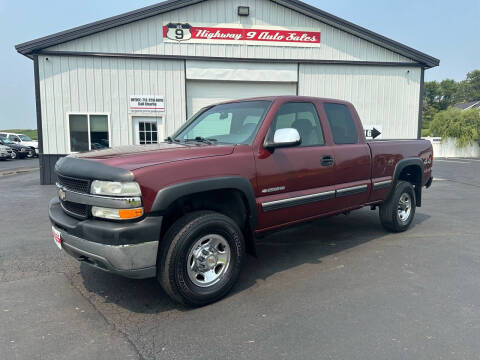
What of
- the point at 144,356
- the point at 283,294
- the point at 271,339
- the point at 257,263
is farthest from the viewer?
the point at 257,263

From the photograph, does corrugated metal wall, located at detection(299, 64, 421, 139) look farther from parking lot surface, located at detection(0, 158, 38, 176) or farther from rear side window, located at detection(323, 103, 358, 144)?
parking lot surface, located at detection(0, 158, 38, 176)

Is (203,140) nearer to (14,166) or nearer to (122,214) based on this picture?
(122,214)

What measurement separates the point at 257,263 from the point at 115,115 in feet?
31.8

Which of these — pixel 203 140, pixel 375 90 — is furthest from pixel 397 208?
pixel 375 90

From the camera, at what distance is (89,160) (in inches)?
125

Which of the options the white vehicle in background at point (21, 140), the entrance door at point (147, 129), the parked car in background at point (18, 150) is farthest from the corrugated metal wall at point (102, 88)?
the white vehicle in background at point (21, 140)

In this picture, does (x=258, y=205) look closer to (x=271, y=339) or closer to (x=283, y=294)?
(x=283, y=294)

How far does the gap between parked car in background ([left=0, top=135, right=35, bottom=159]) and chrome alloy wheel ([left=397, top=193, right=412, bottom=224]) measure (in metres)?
26.4

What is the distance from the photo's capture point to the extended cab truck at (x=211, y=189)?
2.91 m

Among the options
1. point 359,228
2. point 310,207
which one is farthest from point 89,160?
point 359,228

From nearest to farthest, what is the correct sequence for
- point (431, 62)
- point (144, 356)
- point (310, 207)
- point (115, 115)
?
1. point (144, 356)
2. point (310, 207)
3. point (115, 115)
4. point (431, 62)

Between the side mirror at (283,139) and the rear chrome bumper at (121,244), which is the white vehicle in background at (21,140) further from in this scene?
the side mirror at (283,139)

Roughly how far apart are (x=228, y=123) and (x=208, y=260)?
1.63 m

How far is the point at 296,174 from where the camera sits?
13.0ft
